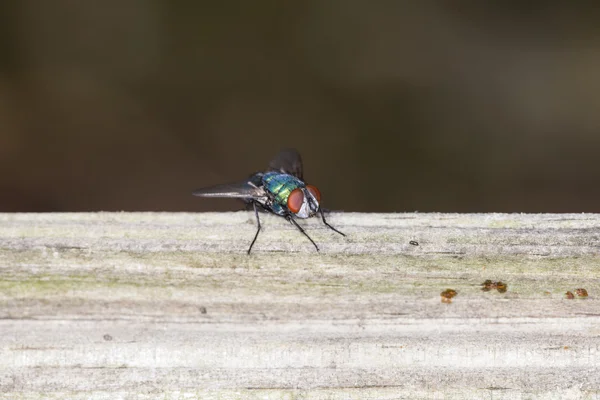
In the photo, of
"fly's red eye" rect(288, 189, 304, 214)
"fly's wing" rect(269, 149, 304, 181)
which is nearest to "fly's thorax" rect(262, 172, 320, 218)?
"fly's red eye" rect(288, 189, 304, 214)

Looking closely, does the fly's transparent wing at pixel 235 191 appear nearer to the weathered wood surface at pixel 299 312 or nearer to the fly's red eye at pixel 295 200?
the fly's red eye at pixel 295 200

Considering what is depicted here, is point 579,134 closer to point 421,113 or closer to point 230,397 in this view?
point 421,113

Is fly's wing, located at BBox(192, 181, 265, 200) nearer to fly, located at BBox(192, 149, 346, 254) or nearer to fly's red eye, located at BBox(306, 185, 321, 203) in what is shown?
fly, located at BBox(192, 149, 346, 254)

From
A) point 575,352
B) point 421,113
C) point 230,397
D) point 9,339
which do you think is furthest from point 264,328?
point 421,113

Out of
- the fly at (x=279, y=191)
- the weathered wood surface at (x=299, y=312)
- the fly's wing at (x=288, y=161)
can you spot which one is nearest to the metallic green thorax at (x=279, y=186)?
the fly at (x=279, y=191)

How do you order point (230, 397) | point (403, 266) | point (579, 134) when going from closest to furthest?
1. point (230, 397)
2. point (403, 266)
3. point (579, 134)

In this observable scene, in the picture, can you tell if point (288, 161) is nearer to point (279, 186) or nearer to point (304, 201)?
point (279, 186)
